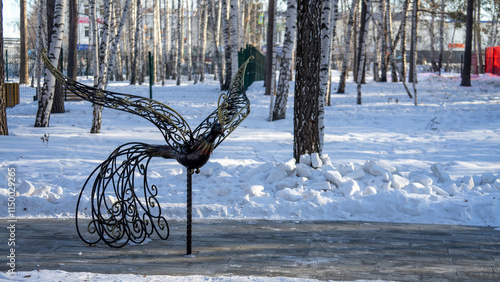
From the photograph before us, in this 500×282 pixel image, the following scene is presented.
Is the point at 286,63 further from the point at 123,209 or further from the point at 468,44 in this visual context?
the point at 468,44

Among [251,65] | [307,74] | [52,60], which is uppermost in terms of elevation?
[251,65]

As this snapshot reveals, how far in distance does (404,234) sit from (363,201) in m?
1.01

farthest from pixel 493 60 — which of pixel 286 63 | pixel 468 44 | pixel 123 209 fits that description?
pixel 123 209

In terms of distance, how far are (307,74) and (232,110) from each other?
2964 millimetres

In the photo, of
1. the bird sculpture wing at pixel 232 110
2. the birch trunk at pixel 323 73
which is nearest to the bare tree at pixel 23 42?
the birch trunk at pixel 323 73

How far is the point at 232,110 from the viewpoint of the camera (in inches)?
198

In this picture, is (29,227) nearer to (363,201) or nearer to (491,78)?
(363,201)

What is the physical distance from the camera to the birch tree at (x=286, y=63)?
1317 centimetres

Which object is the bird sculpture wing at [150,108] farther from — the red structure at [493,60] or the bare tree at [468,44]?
the red structure at [493,60]

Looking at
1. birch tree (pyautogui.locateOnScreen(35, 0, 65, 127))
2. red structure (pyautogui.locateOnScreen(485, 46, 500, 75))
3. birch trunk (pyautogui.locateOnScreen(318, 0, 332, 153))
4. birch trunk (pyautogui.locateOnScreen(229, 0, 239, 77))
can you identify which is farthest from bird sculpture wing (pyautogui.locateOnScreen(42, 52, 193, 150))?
red structure (pyautogui.locateOnScreen(485, 46, 500, 75))

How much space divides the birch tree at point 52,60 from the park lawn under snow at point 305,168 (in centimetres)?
50

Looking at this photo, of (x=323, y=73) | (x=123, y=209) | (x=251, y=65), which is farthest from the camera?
(x=251, y=65)

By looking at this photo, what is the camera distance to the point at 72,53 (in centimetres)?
1780

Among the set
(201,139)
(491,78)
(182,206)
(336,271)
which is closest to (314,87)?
(182,206)
